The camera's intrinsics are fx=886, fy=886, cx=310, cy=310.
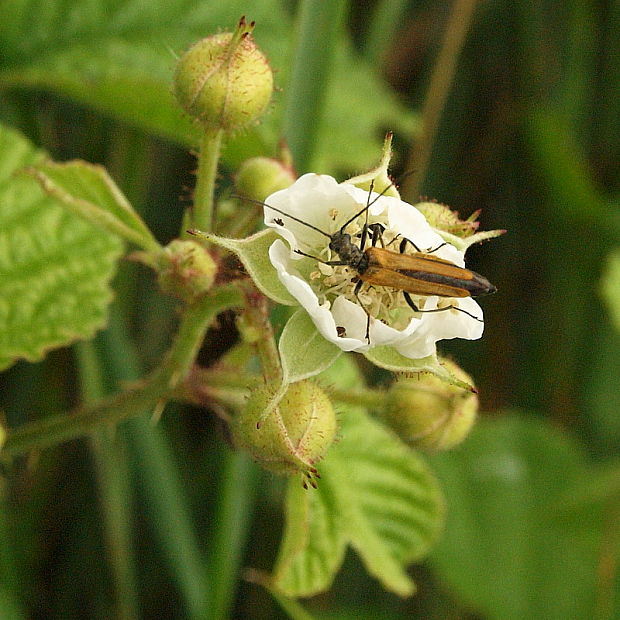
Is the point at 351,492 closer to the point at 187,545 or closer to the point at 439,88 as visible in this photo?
the point at 187,545

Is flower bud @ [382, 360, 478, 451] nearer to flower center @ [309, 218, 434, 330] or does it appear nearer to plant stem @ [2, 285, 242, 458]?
flower center @ [309, 218, 434, 330]

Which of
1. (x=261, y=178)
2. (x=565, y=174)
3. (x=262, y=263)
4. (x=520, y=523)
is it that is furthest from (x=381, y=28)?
(x=262, y=263)

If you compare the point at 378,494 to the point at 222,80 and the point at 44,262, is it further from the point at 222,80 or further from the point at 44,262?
the point at 222,80

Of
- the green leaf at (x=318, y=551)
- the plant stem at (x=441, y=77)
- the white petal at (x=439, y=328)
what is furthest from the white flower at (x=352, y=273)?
the plant stem at (x=441, y=77)

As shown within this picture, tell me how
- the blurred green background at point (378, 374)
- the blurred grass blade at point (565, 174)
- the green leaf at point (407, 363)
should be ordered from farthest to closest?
the blurred grass blade at point (565, 174) → the blurred green background at point (378, 374) → the green leaf at point (407, 363)

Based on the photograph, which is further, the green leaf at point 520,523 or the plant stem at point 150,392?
the green leaf at point 520,523

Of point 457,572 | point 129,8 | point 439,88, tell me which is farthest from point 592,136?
point 129,8

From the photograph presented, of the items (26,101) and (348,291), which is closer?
(348,291)

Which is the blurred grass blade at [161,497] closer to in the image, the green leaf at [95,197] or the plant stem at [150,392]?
the plant stem at [150,392]
